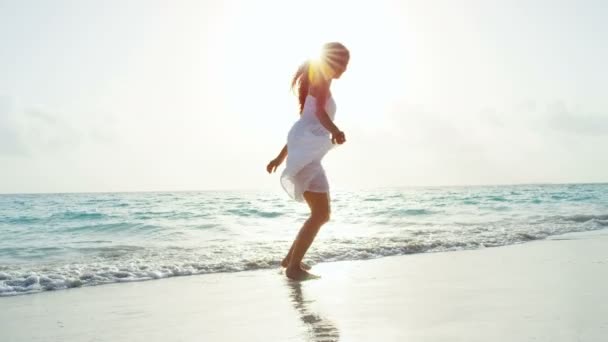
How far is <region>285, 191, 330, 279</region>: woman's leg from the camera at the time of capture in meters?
4.60

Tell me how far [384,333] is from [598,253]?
4283 mm

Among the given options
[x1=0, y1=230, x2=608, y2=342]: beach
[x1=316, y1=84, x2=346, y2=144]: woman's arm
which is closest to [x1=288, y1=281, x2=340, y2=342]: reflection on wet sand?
[x1=0, y1=230, x2=608, y2=342]: beach

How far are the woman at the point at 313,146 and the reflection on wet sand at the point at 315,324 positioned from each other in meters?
0.79

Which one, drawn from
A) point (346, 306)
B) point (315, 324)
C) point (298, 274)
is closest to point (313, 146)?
point (298, 274)

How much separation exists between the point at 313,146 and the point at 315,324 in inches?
75.2

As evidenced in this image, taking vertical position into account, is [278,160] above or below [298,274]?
above

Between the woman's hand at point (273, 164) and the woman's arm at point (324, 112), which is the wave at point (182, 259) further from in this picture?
the woman's arm at point (324, 112)

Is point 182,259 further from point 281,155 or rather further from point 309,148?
point 309,148

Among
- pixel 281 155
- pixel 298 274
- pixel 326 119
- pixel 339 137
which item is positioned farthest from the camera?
pixel 281 155

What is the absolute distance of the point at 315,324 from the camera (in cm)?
289

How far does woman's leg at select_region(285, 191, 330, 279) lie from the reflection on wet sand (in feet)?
2.48

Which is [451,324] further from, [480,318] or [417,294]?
[417,294]

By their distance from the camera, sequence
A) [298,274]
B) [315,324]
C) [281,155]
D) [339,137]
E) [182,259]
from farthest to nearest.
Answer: [182,259], [281,155], [298,274], [339,137], [315,324]

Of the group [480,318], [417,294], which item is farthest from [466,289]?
[480,318]
